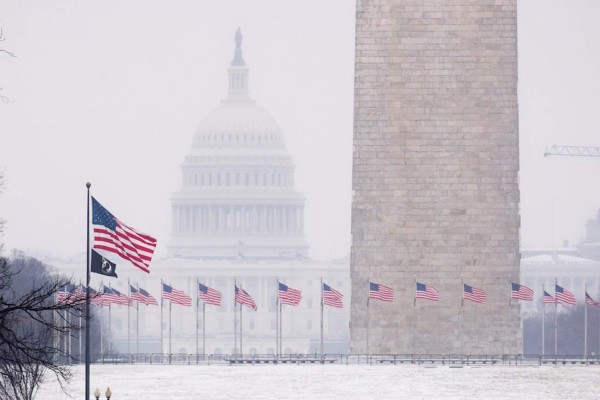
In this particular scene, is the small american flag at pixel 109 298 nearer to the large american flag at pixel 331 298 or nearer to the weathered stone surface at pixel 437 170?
the large american flag at pixel 331 298

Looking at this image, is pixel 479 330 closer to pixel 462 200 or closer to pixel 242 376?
pixel 462 200

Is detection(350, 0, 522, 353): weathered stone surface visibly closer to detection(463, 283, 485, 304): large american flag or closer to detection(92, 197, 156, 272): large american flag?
detection(463, 283, 485, 304): large american flag

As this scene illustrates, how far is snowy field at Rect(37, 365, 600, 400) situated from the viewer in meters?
76.8

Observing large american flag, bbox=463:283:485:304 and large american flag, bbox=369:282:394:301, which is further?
large american flag, bbox=463:283:485:304

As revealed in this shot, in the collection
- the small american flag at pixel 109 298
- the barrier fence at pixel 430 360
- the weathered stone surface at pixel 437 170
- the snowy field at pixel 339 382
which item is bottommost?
the snowy field at pixel 339 382

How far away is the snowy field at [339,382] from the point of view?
3024 inches

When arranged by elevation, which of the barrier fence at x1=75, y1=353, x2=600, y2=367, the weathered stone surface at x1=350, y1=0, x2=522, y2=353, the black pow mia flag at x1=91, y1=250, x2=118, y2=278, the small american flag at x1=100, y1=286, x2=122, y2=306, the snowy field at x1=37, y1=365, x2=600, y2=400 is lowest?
the snowy field at x1=37, y1=365, x2=600, y2=400

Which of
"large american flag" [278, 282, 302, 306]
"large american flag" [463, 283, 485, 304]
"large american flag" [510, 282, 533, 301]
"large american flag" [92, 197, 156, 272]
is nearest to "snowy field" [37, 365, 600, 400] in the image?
"large american flag" [278, 282, 302, 306]

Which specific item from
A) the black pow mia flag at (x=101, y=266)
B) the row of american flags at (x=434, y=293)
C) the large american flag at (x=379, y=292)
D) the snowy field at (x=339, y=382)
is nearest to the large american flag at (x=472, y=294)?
the row of american flags at (x=434, y=293)

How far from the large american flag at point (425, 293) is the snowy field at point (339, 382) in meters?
2.84

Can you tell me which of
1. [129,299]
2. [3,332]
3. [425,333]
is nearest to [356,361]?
[425,333]

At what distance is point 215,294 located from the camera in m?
107

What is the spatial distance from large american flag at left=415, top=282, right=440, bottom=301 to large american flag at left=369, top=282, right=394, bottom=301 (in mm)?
1129

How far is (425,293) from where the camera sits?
331ft
